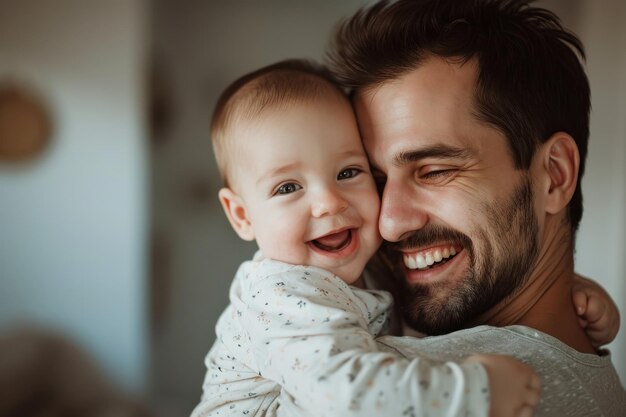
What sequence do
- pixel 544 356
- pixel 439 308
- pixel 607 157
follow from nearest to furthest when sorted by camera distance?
pixel 544 356
pixel 439 308
pixel 607 157

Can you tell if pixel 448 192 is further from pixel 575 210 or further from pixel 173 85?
pixel 173 85

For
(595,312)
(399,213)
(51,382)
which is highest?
(399,213)

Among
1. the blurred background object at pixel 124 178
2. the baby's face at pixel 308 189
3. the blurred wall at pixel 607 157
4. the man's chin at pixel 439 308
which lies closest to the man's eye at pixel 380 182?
the baby's face at pixel 308 189

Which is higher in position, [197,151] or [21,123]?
[21,123]

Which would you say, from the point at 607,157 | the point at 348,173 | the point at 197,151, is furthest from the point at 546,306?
the point at 197,151

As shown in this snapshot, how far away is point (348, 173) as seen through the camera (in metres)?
1.25

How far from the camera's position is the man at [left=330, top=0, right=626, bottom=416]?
50.8 inches

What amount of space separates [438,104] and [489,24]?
0.79ft

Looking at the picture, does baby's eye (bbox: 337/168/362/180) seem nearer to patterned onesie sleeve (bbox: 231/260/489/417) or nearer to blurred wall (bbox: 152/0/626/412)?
patterned onesie sleeve (bbox: 231/260/489/417)

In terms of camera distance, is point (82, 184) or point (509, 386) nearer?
point (509, 386)

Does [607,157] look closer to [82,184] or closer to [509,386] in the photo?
[509,386]

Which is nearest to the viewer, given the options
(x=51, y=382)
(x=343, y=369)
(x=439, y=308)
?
(x=343, y=369)

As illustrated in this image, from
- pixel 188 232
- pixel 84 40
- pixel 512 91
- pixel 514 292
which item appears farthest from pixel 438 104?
pixel 84 40

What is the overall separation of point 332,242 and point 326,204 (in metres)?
0.09
